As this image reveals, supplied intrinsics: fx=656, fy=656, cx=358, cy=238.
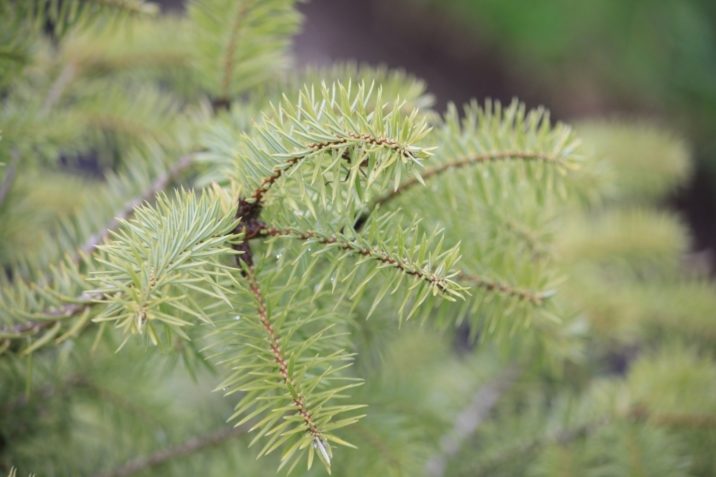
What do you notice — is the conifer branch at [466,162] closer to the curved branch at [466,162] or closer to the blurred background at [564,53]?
the curved branch at [466,162]

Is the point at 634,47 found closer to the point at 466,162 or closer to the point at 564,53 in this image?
the point at 564,53

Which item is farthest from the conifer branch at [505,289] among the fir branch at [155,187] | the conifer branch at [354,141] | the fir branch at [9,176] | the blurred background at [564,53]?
the blurred background at [564,53]

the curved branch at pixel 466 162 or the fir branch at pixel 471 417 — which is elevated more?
the curved branch at pixel 466 162

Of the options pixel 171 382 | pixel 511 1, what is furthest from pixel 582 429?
pixel 511 1

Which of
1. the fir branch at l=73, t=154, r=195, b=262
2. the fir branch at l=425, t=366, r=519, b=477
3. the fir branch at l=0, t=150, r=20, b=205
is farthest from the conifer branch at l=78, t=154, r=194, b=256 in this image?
the fir branch at l=425, t=366, r=519, b=477

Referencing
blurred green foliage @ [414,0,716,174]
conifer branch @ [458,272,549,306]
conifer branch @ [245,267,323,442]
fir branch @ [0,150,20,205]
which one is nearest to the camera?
conifer branch @ [245,267,323,442]

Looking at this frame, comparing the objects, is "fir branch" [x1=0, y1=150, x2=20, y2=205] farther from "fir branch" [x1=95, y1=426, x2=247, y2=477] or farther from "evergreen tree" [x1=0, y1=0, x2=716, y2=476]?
"fir branch" [x1=95, y1=426, x2=247, y2=477]
